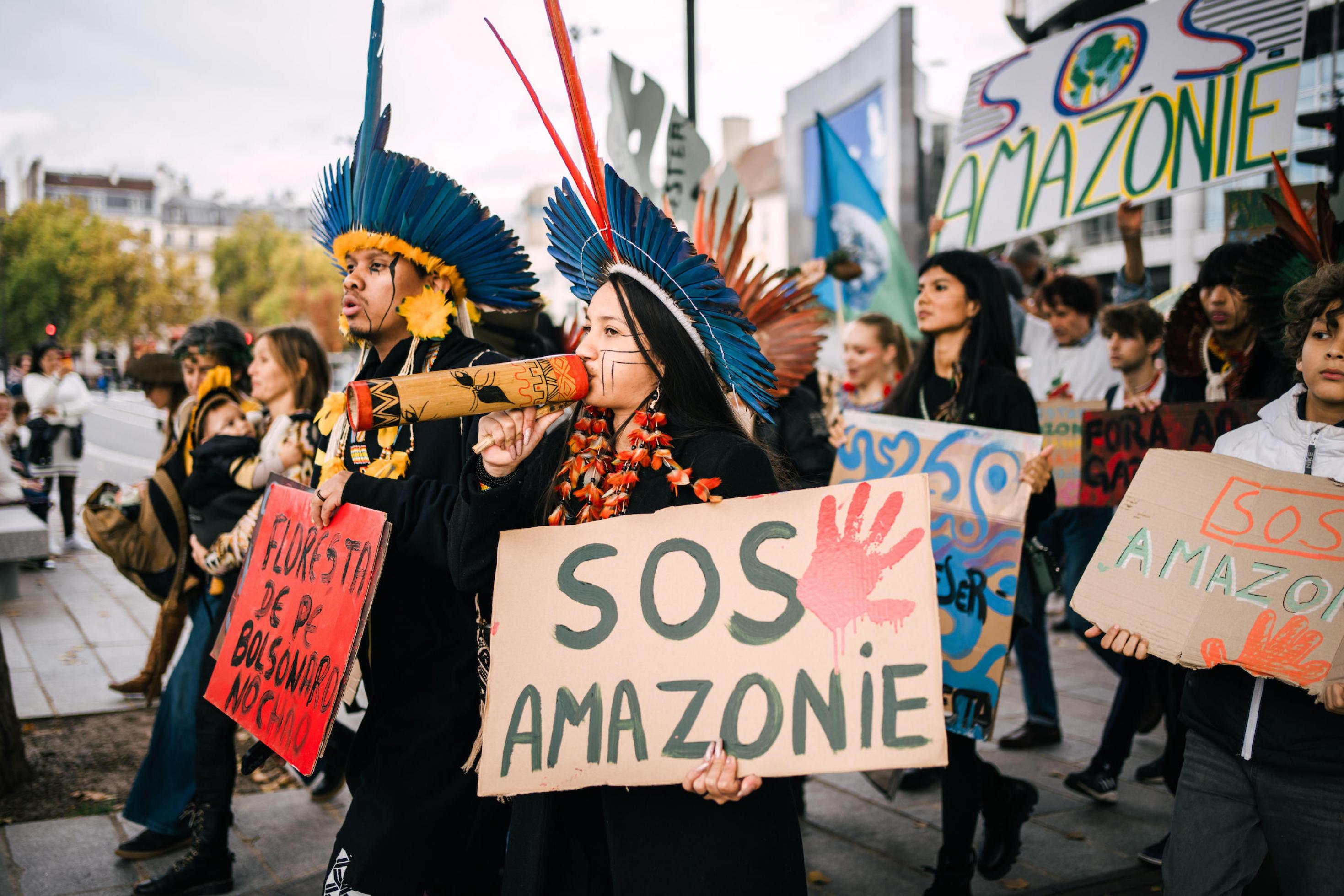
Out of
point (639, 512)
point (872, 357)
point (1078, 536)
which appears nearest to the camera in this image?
point (639, 512)

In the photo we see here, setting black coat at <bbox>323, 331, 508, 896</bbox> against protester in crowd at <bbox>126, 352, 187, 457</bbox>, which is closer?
black coat at <bbox>323, 331, 508, 896</bbox>

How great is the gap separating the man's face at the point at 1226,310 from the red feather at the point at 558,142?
9.01 feet

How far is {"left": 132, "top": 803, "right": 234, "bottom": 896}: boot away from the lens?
3.44 m

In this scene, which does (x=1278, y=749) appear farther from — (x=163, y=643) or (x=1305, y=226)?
(x=163, y=643)

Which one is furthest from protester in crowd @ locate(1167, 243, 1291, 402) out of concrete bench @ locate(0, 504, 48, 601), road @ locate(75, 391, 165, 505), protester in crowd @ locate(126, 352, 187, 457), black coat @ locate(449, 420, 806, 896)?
road @ locate(75, 391, 165, 505)

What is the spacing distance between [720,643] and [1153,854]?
2.67 m

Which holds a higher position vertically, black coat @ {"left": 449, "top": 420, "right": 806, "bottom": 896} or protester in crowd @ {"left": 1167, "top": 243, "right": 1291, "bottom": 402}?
protester in crowd @ {"left": 1167, "top": 243, "right": 1291, "bottom": 402}

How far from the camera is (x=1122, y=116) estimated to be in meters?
5.08

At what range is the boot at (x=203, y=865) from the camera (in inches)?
136

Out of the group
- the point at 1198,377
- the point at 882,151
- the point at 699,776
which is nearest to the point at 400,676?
the point at 699,776

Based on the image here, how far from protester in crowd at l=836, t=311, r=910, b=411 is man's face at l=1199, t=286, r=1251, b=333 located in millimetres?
1520

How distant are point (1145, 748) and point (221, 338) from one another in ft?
15.4

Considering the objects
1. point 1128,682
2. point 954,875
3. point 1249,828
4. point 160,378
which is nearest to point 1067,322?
point 1128,682

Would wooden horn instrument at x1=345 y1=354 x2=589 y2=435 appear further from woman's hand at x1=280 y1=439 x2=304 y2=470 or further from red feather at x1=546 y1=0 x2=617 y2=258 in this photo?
woman's hand at x1=280 y1=439 x2=304 y2=470
